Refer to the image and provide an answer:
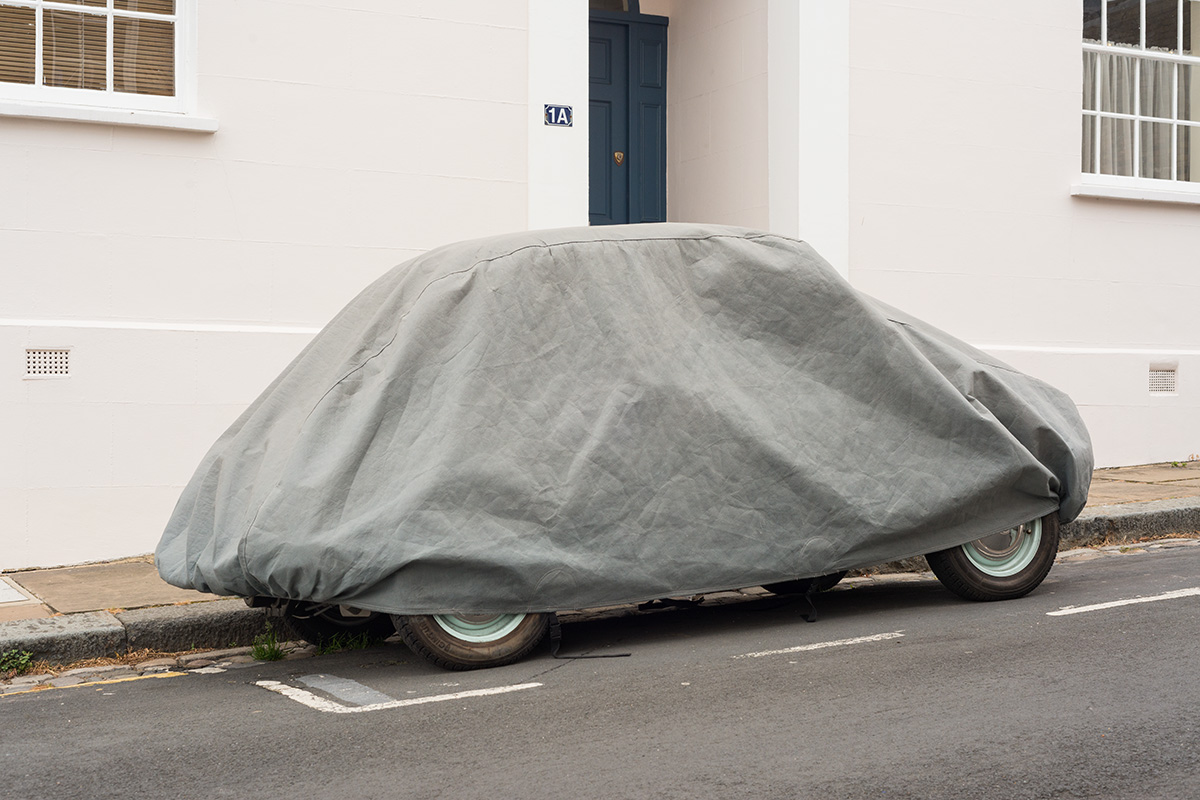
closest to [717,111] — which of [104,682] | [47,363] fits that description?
[47,363]

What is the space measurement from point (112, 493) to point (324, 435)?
3.58 m

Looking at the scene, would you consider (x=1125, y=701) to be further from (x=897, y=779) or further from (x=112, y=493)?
(x=112, y=493)

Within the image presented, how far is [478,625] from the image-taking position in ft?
16.2

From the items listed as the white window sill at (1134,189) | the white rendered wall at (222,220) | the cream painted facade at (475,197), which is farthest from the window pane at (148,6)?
the white window sill at (1134,189)

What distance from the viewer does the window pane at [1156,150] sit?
454 inches

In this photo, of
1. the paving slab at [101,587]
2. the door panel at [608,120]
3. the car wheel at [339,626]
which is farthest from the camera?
the door panel at [608,120]

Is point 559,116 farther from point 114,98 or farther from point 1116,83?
point 1116,83

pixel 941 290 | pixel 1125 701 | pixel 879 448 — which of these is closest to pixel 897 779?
pixel 1125 701

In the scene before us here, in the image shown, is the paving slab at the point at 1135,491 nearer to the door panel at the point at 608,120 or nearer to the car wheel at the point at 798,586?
the car wheel at the point at 798,586

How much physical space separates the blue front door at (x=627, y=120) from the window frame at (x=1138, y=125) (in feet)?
12.5

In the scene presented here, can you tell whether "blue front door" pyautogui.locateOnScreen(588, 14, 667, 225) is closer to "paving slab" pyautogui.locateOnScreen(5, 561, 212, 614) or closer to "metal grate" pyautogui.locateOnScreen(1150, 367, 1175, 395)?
"metal grate" pyautogui.locateOnScreen(1150, 367, 1175, 395)

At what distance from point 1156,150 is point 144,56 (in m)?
9.02

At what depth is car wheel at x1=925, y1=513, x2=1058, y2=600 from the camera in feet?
19.0

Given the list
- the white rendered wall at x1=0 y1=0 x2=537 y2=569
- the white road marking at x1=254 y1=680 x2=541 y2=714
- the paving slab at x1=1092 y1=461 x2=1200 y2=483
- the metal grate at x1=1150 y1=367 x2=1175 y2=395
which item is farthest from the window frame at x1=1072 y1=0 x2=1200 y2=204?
the white road marking at x1=254 y1=680 x2=541 y2=714
